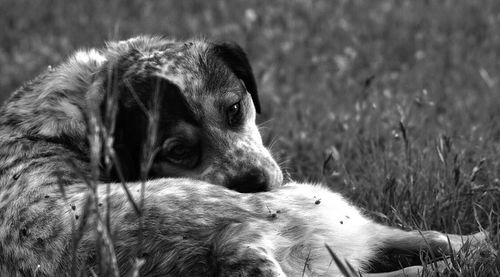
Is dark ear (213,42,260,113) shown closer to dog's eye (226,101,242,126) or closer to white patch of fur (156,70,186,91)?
dog's eye (226,101,242,126)

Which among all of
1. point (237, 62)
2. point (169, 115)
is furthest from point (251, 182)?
point (237, 62)

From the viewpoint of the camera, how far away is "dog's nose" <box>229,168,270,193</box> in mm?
4086

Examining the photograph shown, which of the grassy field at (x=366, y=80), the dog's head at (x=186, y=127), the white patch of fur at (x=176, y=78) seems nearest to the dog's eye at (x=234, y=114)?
the dog's head at (x=186, y=127)

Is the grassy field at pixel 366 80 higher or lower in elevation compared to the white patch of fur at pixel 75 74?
lower

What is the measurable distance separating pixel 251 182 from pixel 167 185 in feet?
2.19

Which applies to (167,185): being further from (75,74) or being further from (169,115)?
(75,74)

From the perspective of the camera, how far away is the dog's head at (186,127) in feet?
13.8

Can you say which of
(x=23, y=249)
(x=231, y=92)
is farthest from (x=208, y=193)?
(x=231, y=92)

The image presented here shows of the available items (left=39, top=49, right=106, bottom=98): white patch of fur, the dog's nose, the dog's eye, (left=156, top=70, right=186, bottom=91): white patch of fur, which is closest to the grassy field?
(left=156, top=70, right=186, bottom=91): white patch of fur

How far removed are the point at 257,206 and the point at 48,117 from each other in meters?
1.59

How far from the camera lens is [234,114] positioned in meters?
4.49

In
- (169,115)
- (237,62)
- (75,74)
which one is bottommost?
(169,115)

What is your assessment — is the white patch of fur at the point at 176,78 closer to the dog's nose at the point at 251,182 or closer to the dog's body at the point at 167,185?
the dog's body at the point at 167,185

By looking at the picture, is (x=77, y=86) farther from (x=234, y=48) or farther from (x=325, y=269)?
(x=325, y=269)
